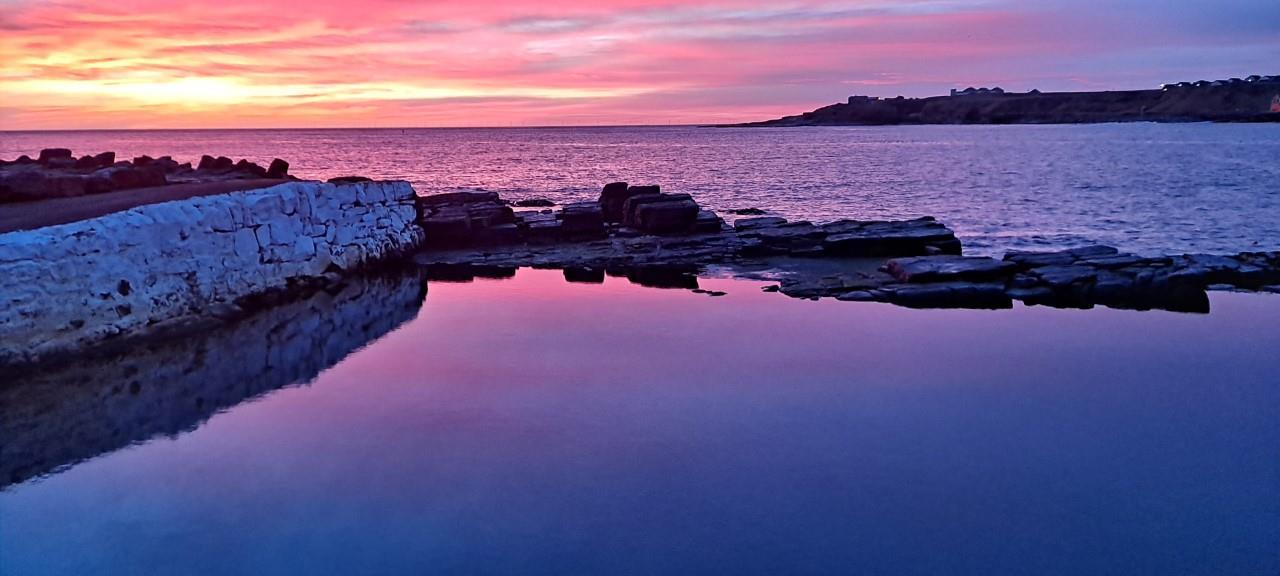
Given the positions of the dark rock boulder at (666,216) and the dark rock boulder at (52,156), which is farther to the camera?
the dark rock boulder at (52,156)

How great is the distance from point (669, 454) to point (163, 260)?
9.92 m

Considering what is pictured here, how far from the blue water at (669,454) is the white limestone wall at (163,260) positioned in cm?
103

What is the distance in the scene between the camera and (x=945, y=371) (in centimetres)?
1302

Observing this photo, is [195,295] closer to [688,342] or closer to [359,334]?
[359,334]

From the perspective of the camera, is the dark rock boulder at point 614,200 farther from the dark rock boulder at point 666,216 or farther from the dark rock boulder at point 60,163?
the dark rock boulder at point 60,163

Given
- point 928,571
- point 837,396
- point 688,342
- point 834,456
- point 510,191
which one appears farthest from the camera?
point 510,191

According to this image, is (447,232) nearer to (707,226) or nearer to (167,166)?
(707,226)

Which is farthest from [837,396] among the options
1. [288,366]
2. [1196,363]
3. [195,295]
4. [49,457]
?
[195,295]

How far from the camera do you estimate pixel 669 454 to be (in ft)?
32.1

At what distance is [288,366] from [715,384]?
235 inches

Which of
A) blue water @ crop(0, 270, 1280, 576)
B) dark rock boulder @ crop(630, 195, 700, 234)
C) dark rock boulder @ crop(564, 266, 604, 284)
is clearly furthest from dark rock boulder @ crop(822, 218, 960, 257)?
blue water @ crop(0, 270, 1280, 576)

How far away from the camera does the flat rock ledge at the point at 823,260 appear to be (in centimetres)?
1820

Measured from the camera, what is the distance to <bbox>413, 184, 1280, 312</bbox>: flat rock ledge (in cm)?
1820

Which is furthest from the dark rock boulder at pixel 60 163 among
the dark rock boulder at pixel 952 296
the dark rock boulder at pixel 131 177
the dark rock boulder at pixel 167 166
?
the dark rock boulder at pixel 952 296
